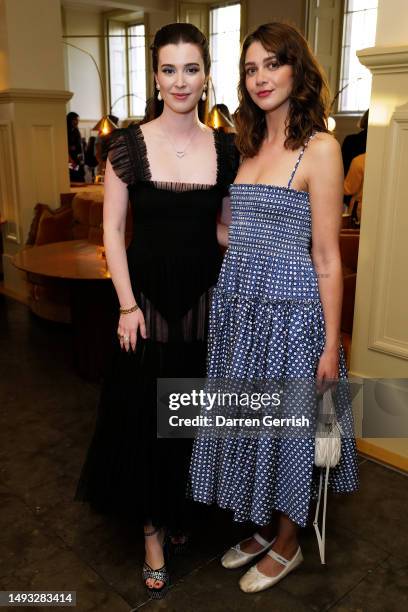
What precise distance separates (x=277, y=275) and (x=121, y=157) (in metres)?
0.53

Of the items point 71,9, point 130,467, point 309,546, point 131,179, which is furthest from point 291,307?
point 71,9

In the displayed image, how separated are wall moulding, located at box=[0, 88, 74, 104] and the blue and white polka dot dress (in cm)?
369

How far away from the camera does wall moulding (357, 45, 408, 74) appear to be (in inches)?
86.4

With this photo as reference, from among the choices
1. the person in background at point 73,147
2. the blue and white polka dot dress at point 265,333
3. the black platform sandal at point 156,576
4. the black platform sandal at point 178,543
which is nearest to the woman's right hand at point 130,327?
the blue and white polka dot dress at point 265,333

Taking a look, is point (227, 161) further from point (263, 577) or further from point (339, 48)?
point (339, 48)

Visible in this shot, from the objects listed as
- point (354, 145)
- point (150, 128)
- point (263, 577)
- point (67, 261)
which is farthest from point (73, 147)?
Result: point (263, 577)

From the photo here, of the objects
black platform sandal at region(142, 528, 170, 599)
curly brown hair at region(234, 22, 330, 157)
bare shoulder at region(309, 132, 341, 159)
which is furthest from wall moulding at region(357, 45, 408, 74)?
black platform sandal at region(142, 528, 170, 599)

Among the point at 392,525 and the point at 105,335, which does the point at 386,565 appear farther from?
the point at 105,335

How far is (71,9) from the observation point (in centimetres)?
1141

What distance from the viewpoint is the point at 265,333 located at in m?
1.67

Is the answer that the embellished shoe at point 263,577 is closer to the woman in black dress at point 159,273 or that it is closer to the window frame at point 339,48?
the woman in black dress at point 159,273

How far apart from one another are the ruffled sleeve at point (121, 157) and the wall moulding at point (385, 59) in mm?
1168

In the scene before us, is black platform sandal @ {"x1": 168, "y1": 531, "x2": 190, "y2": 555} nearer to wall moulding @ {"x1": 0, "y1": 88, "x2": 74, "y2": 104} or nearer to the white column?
the white column

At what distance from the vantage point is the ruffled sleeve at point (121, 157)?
1614mm
